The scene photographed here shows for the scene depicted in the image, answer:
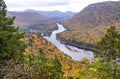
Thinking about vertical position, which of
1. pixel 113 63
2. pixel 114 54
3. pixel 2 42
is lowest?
pixel 114 54

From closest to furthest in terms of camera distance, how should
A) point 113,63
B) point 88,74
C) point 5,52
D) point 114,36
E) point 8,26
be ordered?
point 113,63 < point 88,74 < point 5,52 < point 8,26 < point 114,36

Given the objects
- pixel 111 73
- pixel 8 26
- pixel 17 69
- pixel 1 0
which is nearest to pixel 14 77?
pixel 17 69

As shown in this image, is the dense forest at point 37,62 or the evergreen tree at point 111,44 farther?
the evergreen tree at point 111,44

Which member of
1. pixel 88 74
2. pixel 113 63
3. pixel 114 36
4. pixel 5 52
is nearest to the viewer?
pixel 113 63

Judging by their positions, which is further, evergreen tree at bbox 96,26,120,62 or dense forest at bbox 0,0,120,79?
evergreen tree at bbox 96,26,120,62

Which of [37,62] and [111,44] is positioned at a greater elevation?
[37,62]

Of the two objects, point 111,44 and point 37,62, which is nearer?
point 37,62

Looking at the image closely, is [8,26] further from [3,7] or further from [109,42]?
[109,42]

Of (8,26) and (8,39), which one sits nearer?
(8,39)

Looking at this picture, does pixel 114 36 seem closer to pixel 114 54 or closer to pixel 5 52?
pixel 114 54

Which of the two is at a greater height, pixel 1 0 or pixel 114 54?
pixel 1 0
